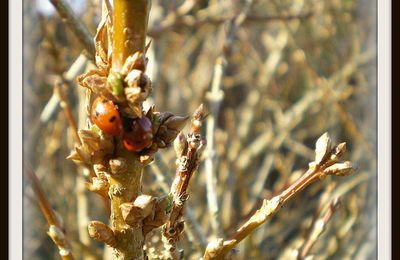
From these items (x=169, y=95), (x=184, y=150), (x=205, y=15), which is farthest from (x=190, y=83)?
(x=184, y=150)

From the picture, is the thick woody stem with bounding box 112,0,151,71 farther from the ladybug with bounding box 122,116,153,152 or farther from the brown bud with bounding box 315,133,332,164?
the brown bud with bounding box 315,133,332,164

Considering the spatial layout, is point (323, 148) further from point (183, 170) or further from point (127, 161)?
point (127, 161)

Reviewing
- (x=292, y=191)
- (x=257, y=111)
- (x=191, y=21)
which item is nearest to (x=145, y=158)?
(x=292, y=191)

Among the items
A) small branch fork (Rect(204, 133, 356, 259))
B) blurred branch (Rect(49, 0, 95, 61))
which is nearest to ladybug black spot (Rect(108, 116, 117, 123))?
small branch fork (Rect(204, 133, 356, 259))

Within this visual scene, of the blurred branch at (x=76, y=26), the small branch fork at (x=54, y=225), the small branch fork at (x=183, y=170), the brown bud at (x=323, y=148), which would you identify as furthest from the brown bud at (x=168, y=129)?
the blurred branch at (x=76, y=26)

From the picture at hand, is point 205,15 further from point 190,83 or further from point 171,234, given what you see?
point 171,234

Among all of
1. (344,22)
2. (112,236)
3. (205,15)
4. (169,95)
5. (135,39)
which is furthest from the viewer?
(169,95)

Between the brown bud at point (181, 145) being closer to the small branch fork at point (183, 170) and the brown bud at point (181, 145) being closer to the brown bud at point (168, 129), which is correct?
the small branch fork at point (183, 170)
